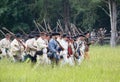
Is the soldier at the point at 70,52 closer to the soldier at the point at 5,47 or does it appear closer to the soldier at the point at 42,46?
the soldier at the point at 42,46

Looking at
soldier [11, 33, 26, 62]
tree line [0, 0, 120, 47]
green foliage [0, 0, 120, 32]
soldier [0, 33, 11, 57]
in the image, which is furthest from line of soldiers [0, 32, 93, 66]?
green foliage [0, 0, 120, 32]

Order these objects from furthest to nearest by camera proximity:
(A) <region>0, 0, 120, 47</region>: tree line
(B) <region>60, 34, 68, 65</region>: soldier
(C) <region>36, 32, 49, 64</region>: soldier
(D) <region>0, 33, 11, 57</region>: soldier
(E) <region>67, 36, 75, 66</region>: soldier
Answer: (A) <region>0, 0, 120, 47</region>: tree line < (D) <region>0, 33, 11, 57</region>: soldier < (E) <region>67, 36, 75, 66</region>: soldier < (B) <region>60, 34, 68, 65</region>: soldier < (C) <region>36, 32, 49, 64</region>: soldier

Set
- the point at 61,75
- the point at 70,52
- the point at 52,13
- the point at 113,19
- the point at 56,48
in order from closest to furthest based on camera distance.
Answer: the point at 61,75, the point at 56,48, the point at 70,52, the point at 113,19, the point at 52,13

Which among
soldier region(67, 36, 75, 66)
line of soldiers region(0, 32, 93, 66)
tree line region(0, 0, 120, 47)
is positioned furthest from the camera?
tree line region(0, 0, 120, 47)

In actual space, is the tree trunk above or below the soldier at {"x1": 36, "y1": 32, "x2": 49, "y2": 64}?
below

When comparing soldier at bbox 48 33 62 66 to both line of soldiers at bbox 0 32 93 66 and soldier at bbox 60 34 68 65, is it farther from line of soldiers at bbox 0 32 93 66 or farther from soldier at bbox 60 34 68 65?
soldier at bbox 60 34 68 65

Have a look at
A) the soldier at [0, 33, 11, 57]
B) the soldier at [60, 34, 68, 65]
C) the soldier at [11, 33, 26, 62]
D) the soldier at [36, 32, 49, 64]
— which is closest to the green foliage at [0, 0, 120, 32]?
the soldier at [0, 33, 11, 57]

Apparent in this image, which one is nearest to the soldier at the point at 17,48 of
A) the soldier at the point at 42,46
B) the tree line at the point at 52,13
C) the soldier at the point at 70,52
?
the soldier at the point at 70,52

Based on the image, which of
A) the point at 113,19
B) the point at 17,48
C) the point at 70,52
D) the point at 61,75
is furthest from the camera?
the point at 113,19

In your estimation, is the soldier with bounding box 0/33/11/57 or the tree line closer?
the soldier with bounding box 0/33/11/57

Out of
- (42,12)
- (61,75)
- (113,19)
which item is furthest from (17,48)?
(42,12)

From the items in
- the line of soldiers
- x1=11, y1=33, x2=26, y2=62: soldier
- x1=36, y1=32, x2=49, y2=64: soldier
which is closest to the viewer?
x1=36, y1=32, x2=49, y2=64: soldier

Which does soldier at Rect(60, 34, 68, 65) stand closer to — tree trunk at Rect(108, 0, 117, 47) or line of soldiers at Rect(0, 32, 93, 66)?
line of soldiers at Rect(0, 32, 93, 66)

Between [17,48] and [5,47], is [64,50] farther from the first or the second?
[5,47]
